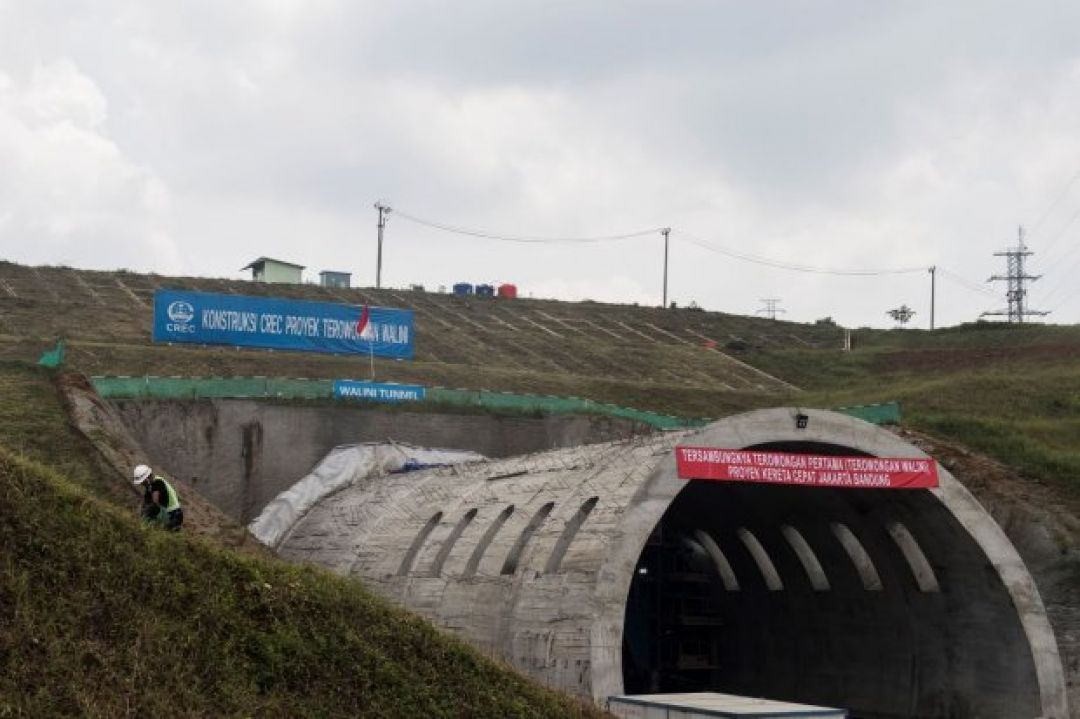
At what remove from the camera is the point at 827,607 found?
114 feet

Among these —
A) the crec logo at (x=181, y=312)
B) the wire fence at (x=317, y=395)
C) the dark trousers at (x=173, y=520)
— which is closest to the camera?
the dark trousers at (x=173, y=520)

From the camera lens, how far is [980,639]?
3041cm

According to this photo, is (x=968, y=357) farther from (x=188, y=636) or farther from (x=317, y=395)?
(x=188, y=636)

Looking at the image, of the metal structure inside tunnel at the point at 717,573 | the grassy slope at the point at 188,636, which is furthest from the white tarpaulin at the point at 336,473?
the grassy slope at the point at 188,636

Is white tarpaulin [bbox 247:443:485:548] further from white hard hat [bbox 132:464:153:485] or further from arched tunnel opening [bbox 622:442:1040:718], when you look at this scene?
white hard hat [bbox 132:464:153:485]

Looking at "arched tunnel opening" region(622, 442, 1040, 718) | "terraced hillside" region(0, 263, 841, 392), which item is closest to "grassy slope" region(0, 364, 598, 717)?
"arched tunnel opening" region(622, 442, 1040, 718)

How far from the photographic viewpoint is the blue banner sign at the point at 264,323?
1949 inches

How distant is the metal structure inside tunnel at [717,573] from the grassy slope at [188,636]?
4726 millimetres

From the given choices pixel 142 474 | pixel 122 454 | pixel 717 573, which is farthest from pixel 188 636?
pixel 717 573

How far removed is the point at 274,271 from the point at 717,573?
201 ft

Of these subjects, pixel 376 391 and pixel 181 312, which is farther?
pixel 181 312

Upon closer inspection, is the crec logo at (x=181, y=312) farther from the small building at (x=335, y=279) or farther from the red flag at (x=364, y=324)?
the small building at (x=335, y=279)

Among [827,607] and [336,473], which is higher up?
[336,473]

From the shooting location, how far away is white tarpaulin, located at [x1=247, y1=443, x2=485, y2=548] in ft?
131
